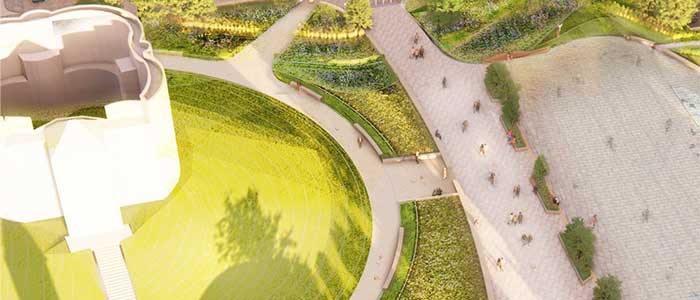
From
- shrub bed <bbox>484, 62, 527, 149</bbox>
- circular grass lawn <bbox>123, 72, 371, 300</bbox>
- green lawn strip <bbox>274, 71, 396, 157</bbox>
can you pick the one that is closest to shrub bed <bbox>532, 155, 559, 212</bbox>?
shrub bed <bbox>484, 62, 527, 149</bbox>

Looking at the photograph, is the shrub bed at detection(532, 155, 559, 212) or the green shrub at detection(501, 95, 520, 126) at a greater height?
the green shrub at detection(501, 95, 520, 126)

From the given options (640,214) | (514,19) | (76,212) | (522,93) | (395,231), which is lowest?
(76,212)

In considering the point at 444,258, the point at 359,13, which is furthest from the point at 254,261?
the point at 359,13

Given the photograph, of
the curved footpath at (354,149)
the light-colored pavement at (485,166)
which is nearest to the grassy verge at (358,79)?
the light-colored pavement at (485,166)

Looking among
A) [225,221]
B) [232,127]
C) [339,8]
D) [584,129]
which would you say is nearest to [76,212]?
[225,221]

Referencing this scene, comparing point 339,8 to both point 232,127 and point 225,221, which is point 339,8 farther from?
point 225,221

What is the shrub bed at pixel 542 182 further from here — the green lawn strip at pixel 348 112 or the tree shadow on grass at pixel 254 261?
the tree shadow on grass at pixel 254 261

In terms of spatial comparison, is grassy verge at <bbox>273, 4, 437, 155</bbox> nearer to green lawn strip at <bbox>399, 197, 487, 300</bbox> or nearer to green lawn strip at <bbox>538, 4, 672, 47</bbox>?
green lawn strip at <bbox>399, 197, 487, 300</bbox>
